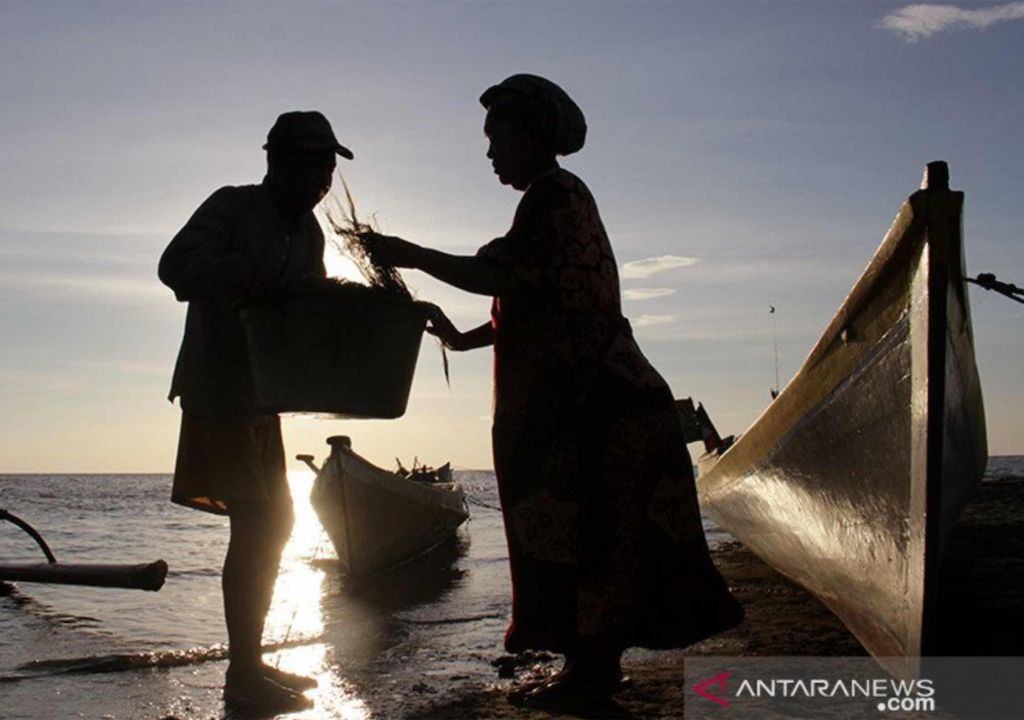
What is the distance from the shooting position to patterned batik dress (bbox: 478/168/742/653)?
321cm

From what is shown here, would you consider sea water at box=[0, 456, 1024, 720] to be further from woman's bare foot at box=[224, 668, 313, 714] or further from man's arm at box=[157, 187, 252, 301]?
man's arm at box=[157, 187, 252, 301]

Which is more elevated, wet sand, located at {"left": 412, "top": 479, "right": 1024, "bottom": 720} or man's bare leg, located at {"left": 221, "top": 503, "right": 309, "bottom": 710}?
man's bare leg, located at {"left": 221, "top": 503, "right": 309, "bottom": 710}

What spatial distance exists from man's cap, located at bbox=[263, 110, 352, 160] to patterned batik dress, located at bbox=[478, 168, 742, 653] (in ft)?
2.31

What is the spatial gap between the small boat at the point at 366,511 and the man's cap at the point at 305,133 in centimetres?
891

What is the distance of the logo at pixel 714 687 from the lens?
329 centimetres

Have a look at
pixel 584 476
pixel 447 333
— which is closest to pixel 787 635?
pixel 584 476

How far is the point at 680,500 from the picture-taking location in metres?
3.28

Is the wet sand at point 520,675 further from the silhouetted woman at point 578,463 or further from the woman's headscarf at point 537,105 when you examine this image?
the woman's headscarf at point 537,105

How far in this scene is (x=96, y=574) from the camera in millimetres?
6512

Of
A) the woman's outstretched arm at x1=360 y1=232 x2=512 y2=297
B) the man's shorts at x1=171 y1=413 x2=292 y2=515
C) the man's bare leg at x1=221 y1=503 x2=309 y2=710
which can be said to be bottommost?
the man's bare leg at x1=221 y1=503 x2=309 y2=710

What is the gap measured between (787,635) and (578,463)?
2134 millimetres

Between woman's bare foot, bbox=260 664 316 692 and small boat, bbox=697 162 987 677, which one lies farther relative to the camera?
woman's bare foot, bbox=260 664 316 692

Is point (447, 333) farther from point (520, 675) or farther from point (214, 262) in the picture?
point (520, 675)

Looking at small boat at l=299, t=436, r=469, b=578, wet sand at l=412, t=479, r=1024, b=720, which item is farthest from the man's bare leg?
small boat at l=299, t=436, r=469, b=578
